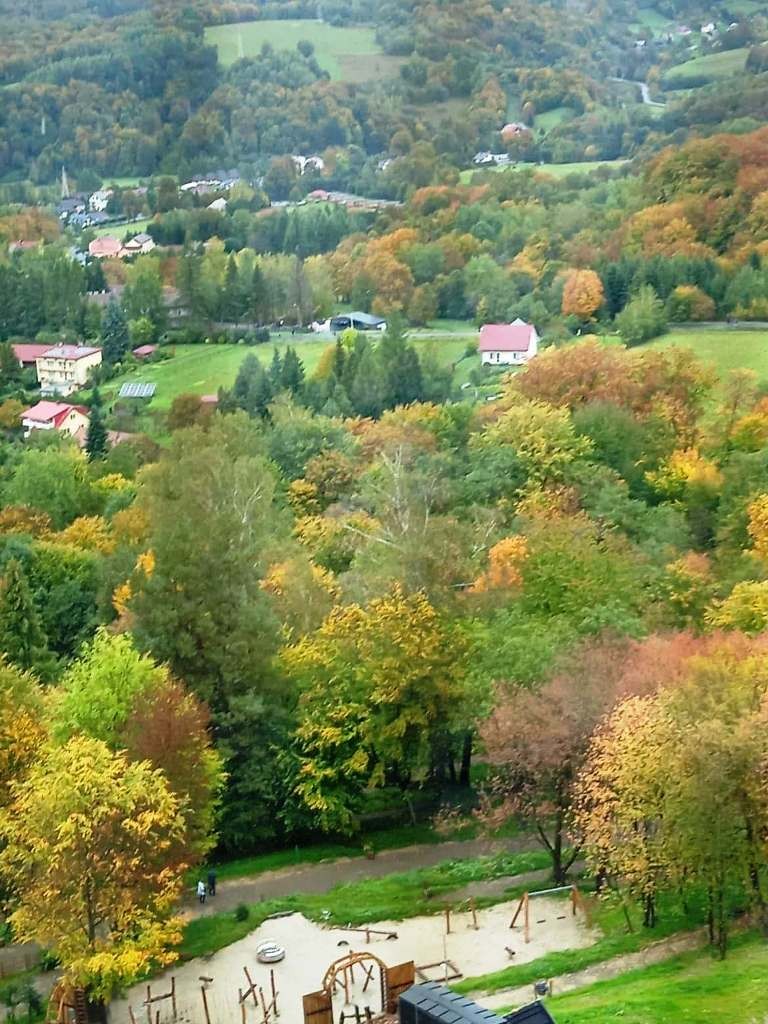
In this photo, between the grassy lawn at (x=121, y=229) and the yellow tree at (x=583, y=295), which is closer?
the yellow tree at (x=583, y=295)

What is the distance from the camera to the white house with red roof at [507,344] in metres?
31.6

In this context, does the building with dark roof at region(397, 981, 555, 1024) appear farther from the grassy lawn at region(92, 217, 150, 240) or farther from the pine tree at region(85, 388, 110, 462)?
the grassy lawn at region(92, 217, 150, 240)

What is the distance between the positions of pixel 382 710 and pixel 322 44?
44.0 metres

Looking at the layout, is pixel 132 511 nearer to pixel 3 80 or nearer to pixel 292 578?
pixel 292 578

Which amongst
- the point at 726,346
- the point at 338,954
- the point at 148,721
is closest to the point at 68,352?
the point at 726,346

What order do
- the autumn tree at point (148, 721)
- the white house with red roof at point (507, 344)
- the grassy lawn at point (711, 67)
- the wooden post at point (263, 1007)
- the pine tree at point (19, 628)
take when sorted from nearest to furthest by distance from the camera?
the wooden post at point (263, 1007)
the autumn tree at point (148, 721)
the pine tree at point (19, 628)
the white house with red roof at point (507, 344)
the grassy lawn at point (711, 67)

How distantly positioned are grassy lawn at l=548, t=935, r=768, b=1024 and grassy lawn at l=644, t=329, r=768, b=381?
54.5 feet

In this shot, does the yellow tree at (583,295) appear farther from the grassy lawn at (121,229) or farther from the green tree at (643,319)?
the grassy lawn at (121,229)

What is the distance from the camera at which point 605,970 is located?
33.2 feet

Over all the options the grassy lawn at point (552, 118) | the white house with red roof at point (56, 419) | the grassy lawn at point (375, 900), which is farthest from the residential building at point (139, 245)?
the grassy lawn at point (375, 900)

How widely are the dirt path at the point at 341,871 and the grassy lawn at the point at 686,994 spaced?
3.27m

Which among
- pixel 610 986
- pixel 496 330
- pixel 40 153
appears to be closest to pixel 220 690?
pixel 610 986

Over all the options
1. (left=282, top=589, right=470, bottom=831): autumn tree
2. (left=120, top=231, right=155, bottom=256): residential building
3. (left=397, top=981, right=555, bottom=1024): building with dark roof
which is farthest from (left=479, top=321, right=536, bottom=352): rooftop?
(left=397, top=981, right=555, bottom=1024): building with dark roof

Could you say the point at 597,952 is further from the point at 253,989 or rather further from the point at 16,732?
the point at 16,732
